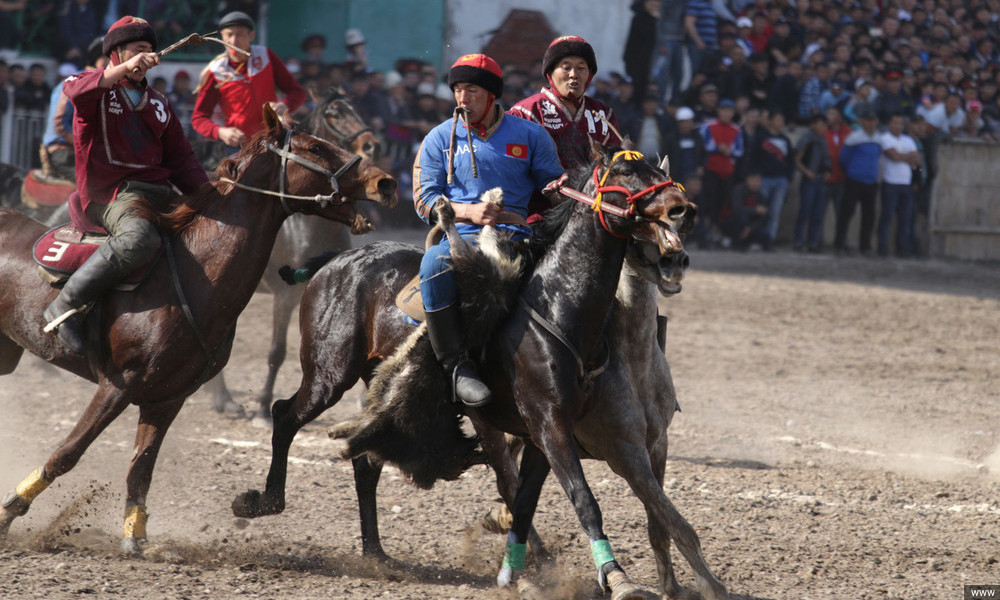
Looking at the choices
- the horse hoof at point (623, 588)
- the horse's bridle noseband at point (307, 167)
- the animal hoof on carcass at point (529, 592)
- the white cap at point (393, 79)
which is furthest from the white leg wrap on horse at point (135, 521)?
the white cap at point (393, 79)

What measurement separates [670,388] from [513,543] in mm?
1030

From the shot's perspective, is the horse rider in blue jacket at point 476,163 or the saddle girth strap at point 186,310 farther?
the saddle girth strap at point 186,310

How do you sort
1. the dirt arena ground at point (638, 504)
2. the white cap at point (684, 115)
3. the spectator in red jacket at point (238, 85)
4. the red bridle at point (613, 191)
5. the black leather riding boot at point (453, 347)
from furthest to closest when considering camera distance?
the white cap at point (684, 115), the spectator in red jacket at point (238, 85), the dirt arena ground at point (638, 504), the black leather riding boot at point (453, 347), the red bridle at point (613, 191)

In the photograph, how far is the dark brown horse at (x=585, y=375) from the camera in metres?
4.54

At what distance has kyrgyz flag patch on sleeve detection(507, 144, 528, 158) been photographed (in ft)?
16.6

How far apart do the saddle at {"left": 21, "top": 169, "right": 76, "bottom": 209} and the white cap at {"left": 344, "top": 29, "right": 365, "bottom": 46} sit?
7854mm

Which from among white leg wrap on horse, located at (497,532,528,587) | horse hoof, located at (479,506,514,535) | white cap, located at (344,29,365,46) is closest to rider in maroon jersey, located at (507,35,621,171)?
horse hoof, located at (479,506,514,535)

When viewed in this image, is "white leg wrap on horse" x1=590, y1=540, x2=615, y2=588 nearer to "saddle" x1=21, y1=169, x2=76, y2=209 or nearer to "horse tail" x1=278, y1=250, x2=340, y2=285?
"horse tail" x1=278, y1=250, x2=340, y2=285

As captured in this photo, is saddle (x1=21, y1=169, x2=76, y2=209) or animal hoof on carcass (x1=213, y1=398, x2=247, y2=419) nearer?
animal hoof on carcass (x1=213, y1=398, x2=247, y2=419)

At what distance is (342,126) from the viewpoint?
8.34 meters

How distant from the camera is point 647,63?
18266 mm

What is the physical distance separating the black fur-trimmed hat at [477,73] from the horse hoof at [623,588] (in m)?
2.18

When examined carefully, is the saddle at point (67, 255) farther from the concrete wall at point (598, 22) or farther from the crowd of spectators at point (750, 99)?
the concrete wall at point (598, 22)

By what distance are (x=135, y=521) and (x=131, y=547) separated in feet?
0.40
